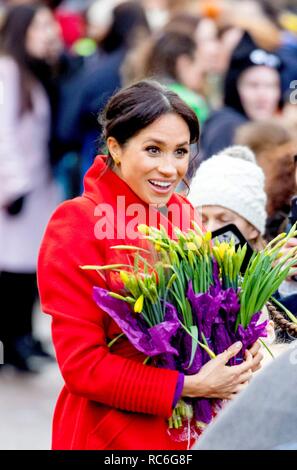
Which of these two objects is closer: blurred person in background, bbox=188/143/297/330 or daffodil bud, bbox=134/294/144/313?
daffodil bud, bbox=134/294/144/313

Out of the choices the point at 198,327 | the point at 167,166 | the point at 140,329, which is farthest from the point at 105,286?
the point at 167,166

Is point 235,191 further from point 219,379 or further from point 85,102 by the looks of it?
point 85,102

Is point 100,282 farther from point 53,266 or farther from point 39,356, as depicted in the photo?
point 39,356

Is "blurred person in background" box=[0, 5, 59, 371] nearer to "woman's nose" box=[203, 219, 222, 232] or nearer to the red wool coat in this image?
"woman's nose" box=[203, 219, 222, 232]

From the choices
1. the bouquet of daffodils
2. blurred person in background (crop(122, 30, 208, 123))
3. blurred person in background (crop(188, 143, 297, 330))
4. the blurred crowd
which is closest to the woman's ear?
the bouquet of daffodils

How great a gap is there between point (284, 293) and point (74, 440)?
897mm

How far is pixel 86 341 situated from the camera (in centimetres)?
312

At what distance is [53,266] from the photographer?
3.16m

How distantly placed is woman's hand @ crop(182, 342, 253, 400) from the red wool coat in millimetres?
55

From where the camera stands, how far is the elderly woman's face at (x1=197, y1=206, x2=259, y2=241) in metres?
4.19

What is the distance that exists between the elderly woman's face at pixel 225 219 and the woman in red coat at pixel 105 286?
0.76 metres

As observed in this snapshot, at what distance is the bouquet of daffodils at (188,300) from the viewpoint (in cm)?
312

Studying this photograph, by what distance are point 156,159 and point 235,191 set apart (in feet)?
3.07

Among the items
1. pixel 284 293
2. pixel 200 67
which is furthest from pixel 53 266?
pixel 200 67
